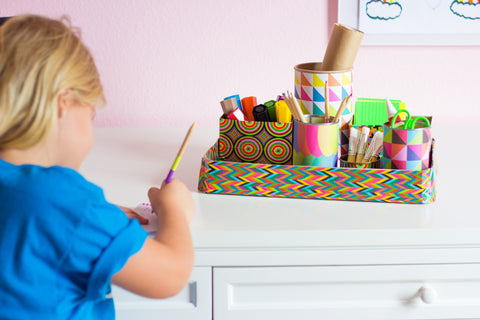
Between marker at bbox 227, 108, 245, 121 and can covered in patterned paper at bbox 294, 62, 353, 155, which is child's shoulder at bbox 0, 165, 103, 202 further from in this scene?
can covered in patterned paper at bbox 294, 62, 353, 155

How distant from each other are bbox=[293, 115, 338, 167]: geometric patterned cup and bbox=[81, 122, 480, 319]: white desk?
0.25ft

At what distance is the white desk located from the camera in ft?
2.83

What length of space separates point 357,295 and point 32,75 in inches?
23.1

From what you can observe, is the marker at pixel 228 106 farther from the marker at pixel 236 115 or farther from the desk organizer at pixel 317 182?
the desk organizer at pixel 317 182

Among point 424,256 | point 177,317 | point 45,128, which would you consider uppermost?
point 45,128

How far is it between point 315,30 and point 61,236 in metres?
0.99

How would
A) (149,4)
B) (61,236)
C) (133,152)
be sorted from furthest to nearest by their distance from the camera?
(149,4) → (133,152) → (61,236)

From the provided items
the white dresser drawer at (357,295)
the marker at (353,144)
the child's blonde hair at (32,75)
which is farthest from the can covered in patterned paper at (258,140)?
the child's blonde hair at (32,75)

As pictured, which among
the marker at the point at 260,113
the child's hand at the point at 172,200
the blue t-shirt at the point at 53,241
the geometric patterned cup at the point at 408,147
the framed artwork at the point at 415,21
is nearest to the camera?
the blue t-shirt at the point at 53,241

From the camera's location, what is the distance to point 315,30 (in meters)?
1.45

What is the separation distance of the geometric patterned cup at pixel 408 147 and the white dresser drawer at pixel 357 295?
176 mm

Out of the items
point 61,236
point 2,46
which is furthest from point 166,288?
point 2,46

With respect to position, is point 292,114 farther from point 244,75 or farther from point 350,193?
point 244,75

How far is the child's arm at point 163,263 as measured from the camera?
2.23 ft
